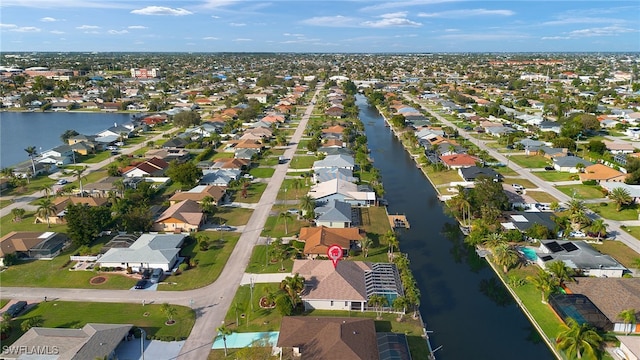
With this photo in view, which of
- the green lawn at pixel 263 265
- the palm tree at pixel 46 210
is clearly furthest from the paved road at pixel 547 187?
the palm tree at pixel 46 210

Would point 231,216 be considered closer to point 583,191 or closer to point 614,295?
point 614,295

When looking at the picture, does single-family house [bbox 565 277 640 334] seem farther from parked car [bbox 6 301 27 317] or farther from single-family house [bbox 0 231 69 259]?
single-family house [bbox 0 231 69 259]

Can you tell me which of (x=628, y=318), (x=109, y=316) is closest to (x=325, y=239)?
(x=109, y=316)

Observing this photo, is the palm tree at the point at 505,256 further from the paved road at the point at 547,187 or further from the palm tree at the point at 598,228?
the paved road at the point at 547,187

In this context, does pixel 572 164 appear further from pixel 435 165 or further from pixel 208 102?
pixel 208 102

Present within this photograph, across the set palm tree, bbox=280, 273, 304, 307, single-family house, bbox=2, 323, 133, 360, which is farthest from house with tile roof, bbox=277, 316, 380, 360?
single-family house, bbox=2, 323, 133, 360
